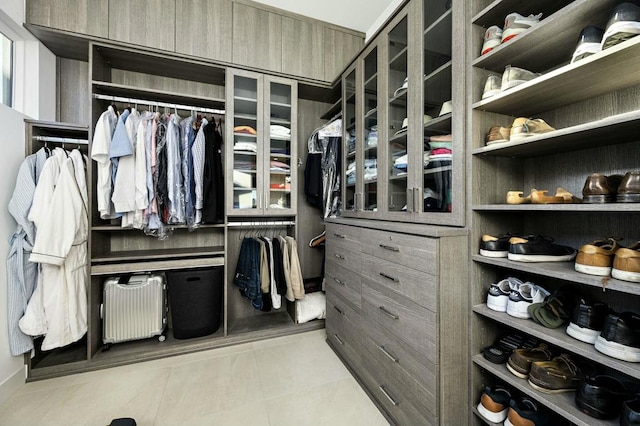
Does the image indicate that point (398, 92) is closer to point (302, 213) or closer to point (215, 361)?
point (302, 213)

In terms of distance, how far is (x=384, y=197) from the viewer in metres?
1.74

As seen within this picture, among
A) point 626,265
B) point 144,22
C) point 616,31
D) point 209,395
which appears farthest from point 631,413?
point 144,22

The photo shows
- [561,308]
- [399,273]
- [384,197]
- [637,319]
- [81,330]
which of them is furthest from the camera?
[81,330]

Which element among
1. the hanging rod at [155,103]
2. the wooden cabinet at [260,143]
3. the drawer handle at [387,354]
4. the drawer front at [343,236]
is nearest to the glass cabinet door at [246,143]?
the wooden cabinet at [260,143]

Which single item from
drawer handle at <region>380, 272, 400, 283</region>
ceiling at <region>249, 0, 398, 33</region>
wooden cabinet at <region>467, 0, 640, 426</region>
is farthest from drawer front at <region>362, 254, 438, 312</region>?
ceiling at <region>249, 0, 398, 33</region>

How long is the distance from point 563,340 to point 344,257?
47.5 inches

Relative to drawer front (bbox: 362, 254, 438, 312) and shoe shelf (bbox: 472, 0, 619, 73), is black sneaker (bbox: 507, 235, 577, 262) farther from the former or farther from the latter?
shoe shelf (bbox: 472, 0, 619, 73)

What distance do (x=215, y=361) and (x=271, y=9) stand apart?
2.98 metres

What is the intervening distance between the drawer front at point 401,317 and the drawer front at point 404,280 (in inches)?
1.2

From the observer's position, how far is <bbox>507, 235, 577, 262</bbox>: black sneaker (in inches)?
40.6

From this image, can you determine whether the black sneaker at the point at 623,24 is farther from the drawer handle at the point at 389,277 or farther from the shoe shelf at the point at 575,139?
the drawer handle at the point at 389,277

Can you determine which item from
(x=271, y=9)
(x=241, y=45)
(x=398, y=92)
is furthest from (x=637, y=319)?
(x=271, y=9)

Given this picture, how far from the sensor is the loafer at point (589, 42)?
846mm

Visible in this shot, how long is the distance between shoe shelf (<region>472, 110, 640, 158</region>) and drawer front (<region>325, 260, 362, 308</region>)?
1045 mm
